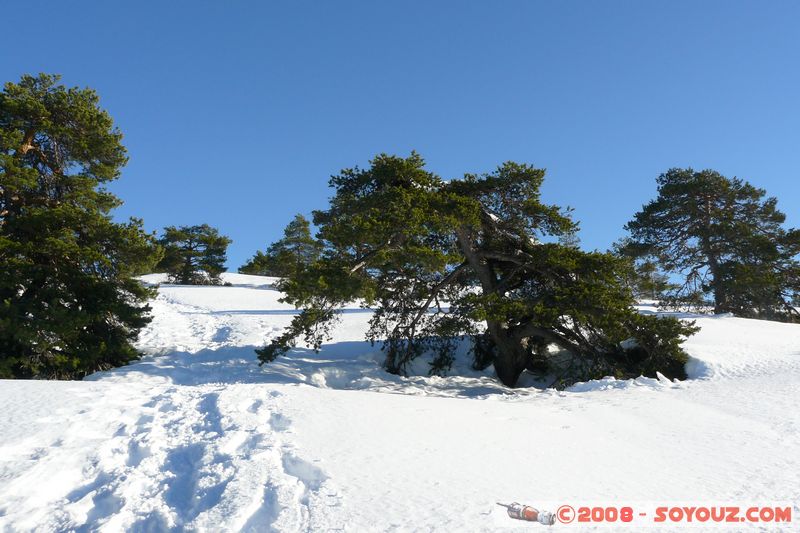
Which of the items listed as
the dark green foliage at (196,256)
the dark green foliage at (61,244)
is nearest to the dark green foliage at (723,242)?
the dark green foliage at (61,244)

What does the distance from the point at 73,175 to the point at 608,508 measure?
15.0 meters

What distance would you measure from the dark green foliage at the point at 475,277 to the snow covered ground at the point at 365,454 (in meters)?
2.29

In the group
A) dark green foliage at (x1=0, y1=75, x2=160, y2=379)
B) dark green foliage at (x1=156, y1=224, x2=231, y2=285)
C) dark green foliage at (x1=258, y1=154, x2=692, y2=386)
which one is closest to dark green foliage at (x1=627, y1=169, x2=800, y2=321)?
dark green foliage at (x1=258, y1=154, x2=692, y2=386)

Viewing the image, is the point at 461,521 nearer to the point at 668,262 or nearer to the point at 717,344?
the point at 717,344

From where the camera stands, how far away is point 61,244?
1057 centimetres

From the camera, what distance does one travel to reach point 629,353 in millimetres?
12742

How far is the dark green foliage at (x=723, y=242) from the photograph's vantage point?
20.6m

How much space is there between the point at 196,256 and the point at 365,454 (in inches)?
1825

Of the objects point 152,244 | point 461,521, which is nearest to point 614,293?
point 461,521

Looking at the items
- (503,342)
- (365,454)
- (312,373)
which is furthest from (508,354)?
(365,454)

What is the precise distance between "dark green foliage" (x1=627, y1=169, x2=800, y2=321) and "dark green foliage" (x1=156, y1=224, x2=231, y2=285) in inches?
1552

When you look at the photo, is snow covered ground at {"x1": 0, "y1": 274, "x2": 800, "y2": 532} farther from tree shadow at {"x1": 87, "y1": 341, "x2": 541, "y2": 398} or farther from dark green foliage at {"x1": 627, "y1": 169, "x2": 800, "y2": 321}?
dark green foliage at {"x1": 627, "y1": 169, "x2": 800, "y2": 321}

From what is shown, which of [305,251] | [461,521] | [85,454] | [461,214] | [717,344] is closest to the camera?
[461,521]

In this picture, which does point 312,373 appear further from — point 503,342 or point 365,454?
point 365,454
